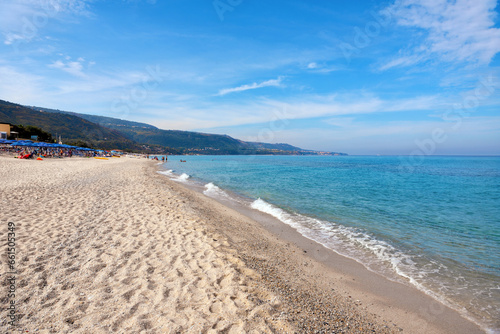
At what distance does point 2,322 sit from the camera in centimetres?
294

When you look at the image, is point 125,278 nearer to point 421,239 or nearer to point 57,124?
point 421,239

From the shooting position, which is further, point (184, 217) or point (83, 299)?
point (184, 217)

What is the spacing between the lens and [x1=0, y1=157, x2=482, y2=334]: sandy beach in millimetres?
3217

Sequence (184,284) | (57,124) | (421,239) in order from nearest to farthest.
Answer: (184,284)
(421,239)
(57,124)

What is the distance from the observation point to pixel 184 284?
412 cm

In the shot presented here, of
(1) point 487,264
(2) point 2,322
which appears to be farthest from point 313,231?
(2) point 2,322

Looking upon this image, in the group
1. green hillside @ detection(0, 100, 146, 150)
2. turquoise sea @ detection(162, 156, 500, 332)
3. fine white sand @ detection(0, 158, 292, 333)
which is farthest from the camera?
green hillside @ detection(0, 100, 146, 150)

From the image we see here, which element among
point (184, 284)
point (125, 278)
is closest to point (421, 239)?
point (184, 284)

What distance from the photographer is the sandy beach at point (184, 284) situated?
10.6ft

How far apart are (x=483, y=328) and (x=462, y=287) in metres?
1.57

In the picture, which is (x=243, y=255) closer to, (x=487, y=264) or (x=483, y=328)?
(x=483, y=328)

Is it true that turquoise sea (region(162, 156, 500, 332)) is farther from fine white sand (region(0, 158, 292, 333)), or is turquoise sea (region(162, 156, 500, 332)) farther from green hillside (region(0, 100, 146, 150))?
green hillside (region(0, 100, 146, 150))

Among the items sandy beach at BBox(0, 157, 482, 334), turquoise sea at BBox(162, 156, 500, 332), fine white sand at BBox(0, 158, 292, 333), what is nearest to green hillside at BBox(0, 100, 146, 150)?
fine white sand at BBox(0, 158, 292, 333)

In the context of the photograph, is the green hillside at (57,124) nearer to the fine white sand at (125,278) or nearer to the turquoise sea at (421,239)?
the fine white sand at (125,278)
